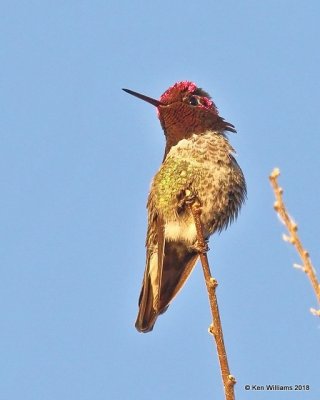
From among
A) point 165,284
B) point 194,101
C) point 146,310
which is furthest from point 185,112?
point 146,310

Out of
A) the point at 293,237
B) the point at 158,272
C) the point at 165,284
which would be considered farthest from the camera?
the point at 165,284

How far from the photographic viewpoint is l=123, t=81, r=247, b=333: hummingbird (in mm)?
5941

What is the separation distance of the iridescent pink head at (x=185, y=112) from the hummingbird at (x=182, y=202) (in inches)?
0.7

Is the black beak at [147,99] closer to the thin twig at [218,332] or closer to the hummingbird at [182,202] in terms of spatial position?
the hummingbird at [182,202]

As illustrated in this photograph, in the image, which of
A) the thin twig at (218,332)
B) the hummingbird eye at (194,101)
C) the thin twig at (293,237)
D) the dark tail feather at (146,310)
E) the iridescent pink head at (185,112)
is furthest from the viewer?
the hummingbird eye at (194,101)

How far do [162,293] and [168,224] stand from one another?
0.61 metres

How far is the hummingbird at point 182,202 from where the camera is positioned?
5941mm

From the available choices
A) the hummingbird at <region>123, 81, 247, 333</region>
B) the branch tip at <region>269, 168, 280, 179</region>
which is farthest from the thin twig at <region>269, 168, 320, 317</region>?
the hummingbird at <region>123, 81, 247, 333</region>

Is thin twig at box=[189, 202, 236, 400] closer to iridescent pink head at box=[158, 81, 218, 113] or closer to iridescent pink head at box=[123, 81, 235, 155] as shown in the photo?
iridescent pink head at box=[123, 81, 235, 155]

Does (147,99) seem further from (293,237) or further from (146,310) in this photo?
(293,237)

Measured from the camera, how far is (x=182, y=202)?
5.92 meters

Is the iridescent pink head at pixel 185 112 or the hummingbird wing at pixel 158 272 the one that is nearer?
the hummingbird wing at pixel 158 272

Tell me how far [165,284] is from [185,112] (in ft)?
5.82

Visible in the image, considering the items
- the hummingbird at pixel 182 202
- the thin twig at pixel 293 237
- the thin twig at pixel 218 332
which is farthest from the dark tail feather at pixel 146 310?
the thin twig at pixel 293 237
